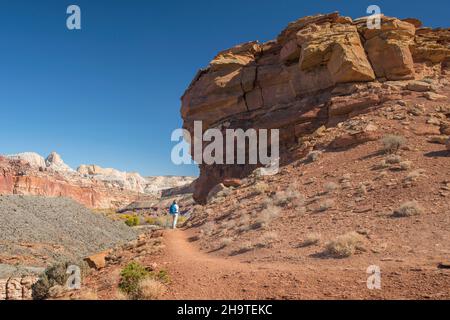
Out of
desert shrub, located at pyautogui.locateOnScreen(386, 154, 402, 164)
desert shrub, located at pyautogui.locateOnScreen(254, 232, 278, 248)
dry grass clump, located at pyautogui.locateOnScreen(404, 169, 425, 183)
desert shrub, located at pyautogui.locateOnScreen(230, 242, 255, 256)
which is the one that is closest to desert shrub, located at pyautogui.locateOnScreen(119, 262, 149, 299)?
desert shrub, located at pyautogui.locateOnScreen(230, 242, 255, 256)

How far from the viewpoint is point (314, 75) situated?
25000mm

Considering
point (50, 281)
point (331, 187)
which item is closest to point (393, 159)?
point (331, 187)

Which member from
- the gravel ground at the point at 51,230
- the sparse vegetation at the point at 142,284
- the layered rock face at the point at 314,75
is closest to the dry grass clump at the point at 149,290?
the sparse vegetation at the point at 142,284

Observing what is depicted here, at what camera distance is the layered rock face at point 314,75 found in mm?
23141

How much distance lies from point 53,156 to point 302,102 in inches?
7770

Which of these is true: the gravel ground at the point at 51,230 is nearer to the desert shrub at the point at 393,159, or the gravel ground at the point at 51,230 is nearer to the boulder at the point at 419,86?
the desert shrub at the point at 393,159

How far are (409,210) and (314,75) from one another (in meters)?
17.4

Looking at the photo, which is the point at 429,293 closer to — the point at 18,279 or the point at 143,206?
the point at 18,279

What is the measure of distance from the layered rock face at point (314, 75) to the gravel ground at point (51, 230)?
9.05 m

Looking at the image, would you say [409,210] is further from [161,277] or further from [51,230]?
[51,230]

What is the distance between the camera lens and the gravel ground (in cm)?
1870

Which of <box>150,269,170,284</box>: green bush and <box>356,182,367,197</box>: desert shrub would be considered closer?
<box>150,269,170,284</box>: green bush

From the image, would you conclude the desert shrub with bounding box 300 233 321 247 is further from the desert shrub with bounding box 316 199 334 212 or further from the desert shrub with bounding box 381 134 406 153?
the desert shrub with bounding box 381 134 406 153

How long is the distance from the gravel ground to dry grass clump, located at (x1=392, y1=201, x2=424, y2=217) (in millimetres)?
16433
